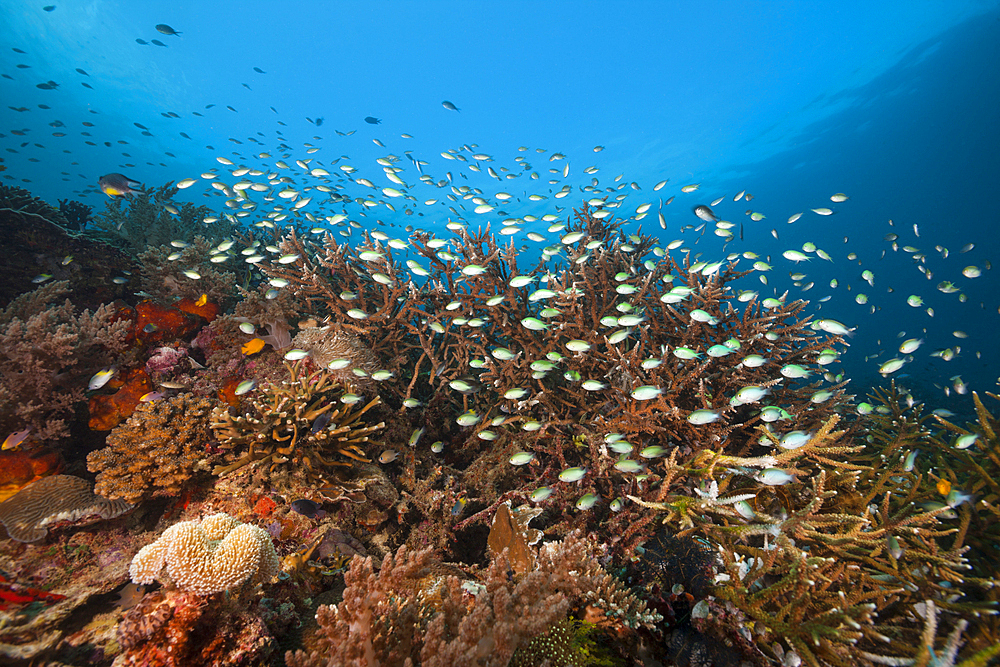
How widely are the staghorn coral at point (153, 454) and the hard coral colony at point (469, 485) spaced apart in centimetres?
3

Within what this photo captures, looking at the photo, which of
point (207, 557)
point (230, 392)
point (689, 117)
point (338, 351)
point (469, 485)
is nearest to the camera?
point (207, 557)

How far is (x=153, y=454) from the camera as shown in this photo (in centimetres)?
341

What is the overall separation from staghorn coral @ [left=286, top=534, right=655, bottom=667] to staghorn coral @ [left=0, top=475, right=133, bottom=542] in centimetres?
303

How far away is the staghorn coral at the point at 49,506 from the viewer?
3.01 meters

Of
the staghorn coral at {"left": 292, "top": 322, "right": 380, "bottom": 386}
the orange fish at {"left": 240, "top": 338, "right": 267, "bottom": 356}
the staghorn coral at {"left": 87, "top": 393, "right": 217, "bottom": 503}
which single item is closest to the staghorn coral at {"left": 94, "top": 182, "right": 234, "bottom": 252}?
the orange fish at {"left": 240, "top": 338, "right": 267, "bottom": 356}

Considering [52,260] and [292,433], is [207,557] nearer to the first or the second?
[292,433]

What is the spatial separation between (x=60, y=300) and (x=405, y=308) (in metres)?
7.20

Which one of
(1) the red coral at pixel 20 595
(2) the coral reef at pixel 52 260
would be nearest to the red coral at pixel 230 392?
(1) the red coral at pixel 20 595

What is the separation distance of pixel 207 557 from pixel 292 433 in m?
1.76

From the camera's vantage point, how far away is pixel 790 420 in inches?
159

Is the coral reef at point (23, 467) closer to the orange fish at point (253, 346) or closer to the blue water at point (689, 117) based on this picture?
the orange fish at point (253, 346)

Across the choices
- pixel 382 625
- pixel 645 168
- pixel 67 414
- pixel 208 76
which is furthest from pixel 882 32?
pixel 208 76

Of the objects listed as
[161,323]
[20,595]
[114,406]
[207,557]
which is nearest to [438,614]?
[207,557]

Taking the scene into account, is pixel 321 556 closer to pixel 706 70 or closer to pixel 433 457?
pixel 433 457
